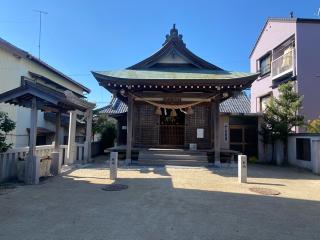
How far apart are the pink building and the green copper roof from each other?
6.32 metres

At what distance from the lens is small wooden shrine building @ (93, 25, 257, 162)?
12.2m

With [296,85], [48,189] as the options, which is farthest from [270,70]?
[48,189]

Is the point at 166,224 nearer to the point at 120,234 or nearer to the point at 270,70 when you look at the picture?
Answer: the point at 120,234

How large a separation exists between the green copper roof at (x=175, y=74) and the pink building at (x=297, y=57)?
632cm

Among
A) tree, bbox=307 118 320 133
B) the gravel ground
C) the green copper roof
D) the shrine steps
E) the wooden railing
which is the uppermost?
the green copper roof

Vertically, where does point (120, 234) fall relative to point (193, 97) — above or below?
below

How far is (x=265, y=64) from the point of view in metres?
22.7

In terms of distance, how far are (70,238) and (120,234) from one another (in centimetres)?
75

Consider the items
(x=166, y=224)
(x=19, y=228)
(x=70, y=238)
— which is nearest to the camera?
(x=70, y=238)

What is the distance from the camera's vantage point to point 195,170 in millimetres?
11508

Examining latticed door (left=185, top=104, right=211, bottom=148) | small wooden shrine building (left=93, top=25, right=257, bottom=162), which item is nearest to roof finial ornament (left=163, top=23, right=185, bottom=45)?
small wooden shrine building (left=93, top=25, right=257, bottom=162)

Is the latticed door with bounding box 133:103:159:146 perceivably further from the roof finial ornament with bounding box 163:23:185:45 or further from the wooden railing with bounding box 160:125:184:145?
the roof finial ornament with bounding box 163:23:185:45

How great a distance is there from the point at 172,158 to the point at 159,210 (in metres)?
7.38

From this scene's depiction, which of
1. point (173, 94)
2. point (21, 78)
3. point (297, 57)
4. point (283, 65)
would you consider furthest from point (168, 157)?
point (283, 65)
